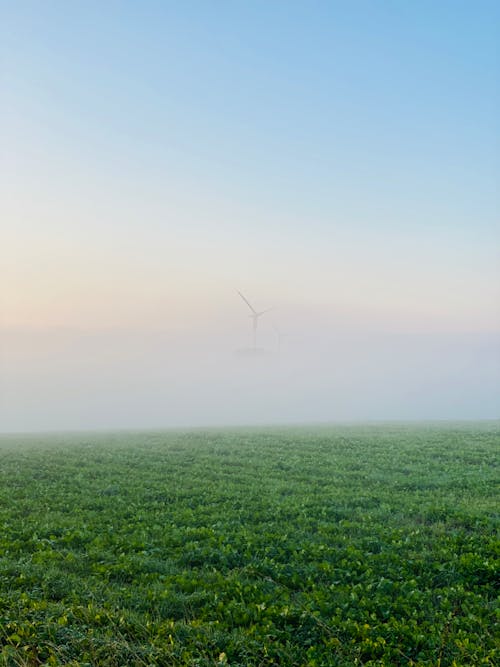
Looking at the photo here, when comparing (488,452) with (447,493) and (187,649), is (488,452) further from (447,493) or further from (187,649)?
(187,649)

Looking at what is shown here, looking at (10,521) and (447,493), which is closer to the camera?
(10,521)

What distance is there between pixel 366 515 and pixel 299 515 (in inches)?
91.2

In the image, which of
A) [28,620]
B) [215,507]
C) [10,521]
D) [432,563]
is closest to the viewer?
[28,620]

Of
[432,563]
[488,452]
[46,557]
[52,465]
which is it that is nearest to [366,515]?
[432,563]

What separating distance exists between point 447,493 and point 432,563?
30.8ft

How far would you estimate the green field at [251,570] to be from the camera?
10266 millimetres

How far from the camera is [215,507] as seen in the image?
1986 centimetres

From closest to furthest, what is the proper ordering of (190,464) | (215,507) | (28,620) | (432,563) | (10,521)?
(28,620) → (432,563) → (10,521) → (215,507) → (190,464)

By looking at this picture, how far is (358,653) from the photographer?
1001cm

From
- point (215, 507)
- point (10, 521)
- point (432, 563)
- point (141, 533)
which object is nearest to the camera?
point (432, 563)

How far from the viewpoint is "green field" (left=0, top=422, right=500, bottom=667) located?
10266 millimetres

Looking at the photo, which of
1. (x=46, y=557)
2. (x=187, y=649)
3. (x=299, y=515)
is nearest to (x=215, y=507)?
(x=299, y=515)

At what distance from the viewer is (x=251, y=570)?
13594 millimetres

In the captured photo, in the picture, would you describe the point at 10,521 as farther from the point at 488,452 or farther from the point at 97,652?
the point at 488,452
